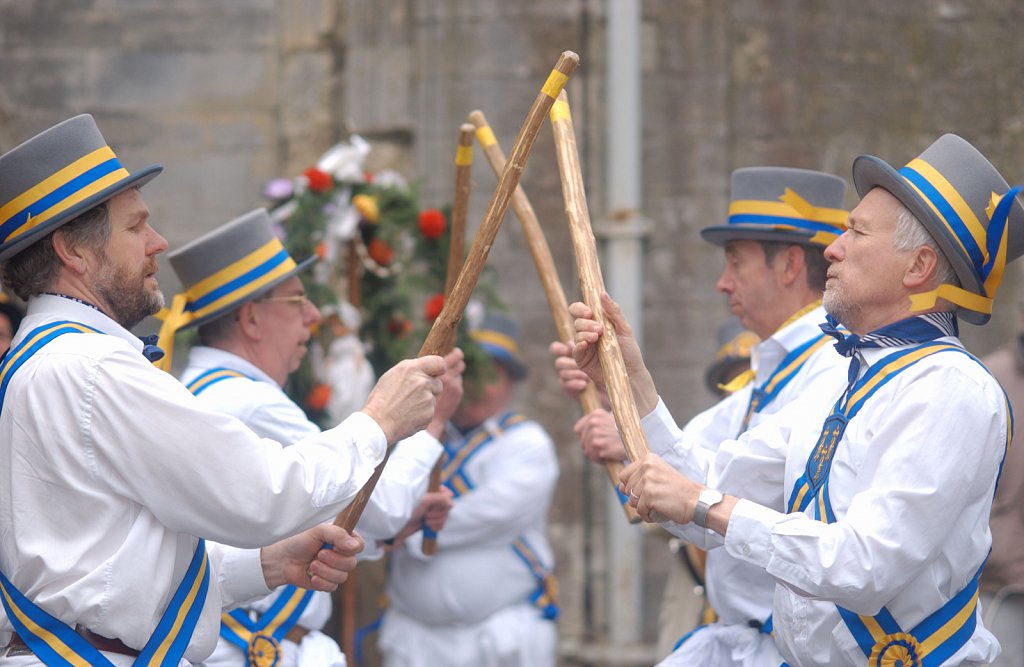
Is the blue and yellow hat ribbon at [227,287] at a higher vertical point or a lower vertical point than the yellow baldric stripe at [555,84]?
lower

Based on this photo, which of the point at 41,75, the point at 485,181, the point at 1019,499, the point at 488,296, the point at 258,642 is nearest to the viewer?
the point at 258,642

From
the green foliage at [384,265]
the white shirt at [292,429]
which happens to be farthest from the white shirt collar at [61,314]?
the green foliage at [384,265]

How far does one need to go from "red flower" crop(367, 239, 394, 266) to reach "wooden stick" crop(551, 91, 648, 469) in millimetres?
2697

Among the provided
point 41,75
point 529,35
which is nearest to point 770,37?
point 529,35

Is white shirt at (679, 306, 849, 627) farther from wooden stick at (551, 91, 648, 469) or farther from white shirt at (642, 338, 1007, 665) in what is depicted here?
white shirt at (642, 338, 1007, 665)

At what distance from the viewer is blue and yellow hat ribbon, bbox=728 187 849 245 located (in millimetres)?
4332

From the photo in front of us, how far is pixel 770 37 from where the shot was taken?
8.03m

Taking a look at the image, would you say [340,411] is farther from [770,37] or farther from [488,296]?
[770,37]

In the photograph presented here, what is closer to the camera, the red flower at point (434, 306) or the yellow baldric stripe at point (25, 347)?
the yellow baldric stripe at point (25, 347)

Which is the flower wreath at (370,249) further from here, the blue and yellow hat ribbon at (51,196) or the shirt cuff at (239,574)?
the blue and yellow hat ribbon at (51,196)

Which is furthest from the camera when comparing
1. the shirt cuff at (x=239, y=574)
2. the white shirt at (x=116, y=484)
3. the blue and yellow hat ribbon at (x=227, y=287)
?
the blue and yellow hat ribbon at (x=227, y=287)

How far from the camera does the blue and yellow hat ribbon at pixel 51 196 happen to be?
3184 mm

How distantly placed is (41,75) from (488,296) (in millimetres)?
3544

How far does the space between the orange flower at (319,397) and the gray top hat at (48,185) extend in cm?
293
